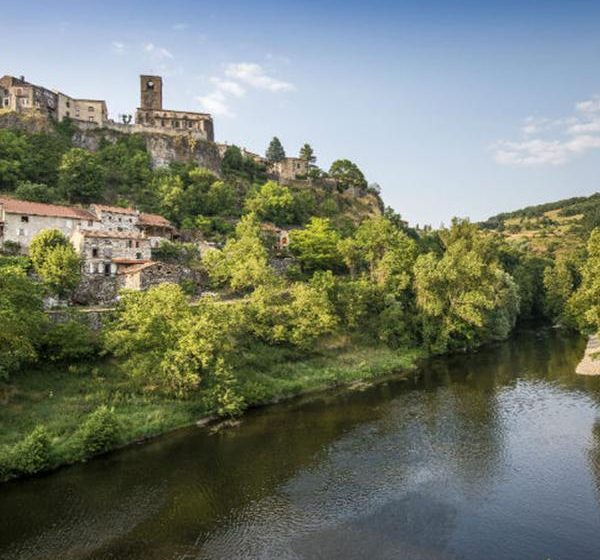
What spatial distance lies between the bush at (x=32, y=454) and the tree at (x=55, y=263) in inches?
786

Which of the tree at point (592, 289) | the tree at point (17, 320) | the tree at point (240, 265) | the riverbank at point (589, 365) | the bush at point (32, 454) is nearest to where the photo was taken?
the bush at point (32, 454)

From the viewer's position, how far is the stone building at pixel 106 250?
169 feet

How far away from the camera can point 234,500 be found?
76.9ft

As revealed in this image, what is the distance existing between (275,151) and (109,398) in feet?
273

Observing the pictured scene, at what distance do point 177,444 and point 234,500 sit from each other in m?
8.29

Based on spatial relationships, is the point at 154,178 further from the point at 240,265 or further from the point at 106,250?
the point at 240,265

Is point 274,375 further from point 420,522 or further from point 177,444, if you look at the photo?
point 420,522

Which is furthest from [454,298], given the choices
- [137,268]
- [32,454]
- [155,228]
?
[32,454]

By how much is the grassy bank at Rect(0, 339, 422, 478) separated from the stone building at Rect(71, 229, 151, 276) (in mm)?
18287

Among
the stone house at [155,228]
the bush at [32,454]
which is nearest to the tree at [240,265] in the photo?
the stone house at [155,228]

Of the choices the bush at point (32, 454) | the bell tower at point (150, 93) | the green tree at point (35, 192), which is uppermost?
the bell tower at point (150, 93)

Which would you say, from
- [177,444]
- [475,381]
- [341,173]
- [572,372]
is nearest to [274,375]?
[177,444]

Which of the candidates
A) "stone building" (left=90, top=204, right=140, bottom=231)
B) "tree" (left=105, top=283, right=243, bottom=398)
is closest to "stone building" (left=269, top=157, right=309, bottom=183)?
"stone building" (left=90, top=204, right=140, bottom=231)

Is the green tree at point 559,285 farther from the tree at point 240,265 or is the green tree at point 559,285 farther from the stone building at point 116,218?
the stone building at point 116,218
